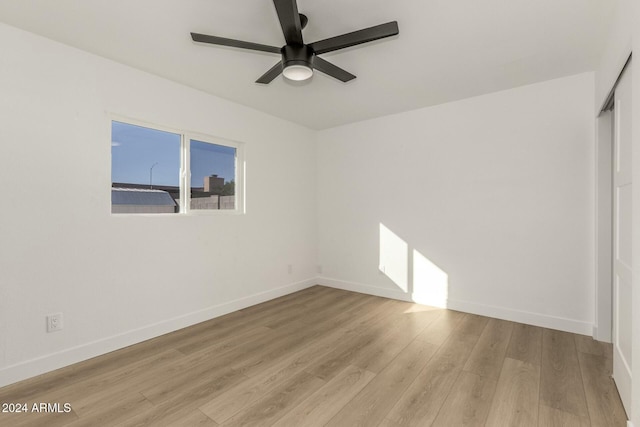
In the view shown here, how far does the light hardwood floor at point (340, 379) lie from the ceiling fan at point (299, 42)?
7.24ft

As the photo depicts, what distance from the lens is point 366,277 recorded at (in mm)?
4285

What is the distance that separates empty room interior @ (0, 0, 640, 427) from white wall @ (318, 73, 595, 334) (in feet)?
0.08

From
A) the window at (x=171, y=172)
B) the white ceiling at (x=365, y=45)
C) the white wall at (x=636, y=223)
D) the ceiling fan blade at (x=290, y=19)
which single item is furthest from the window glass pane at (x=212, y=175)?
the white wall at (x=636, y=223)

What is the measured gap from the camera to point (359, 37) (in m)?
1.80

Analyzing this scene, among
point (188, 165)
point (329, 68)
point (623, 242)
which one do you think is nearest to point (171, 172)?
point (188, 165)

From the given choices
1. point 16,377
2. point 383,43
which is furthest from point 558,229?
point 16,377

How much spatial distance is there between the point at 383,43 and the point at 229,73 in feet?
4.79

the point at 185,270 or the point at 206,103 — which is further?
the point at 206,103

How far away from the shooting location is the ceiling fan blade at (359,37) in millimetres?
1722

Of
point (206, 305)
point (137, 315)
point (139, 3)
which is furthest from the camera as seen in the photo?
point (206, 305)

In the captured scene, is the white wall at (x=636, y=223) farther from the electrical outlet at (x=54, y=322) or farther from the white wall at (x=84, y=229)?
the electrical outlet at (x=54, y=322)

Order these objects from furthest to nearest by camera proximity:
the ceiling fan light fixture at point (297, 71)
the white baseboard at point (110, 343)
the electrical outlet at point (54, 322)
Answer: the electrical outlet at point (54, 322) < the white baseboard at point (110, 343) < the ceiling fan light fixture at point (297, 71)

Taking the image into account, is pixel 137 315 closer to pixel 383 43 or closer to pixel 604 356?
pixel 383 43

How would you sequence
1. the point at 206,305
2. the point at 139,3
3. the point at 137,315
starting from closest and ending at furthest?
the point at 139,3 < the point at 137,315 < the point at 206,305
